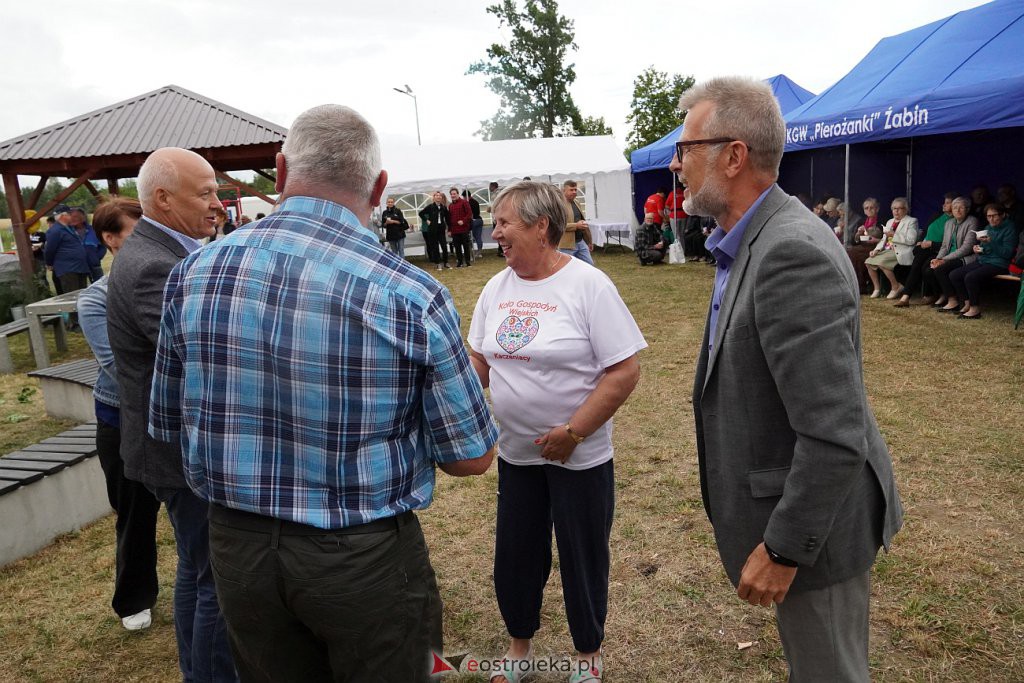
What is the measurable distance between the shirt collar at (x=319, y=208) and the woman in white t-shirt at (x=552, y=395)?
0.99m

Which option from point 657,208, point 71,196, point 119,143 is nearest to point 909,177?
point 657,208

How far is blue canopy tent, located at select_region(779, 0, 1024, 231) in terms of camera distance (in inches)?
307

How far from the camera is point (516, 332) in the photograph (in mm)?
2494

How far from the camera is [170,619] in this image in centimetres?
334

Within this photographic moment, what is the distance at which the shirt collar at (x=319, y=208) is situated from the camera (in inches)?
61.0

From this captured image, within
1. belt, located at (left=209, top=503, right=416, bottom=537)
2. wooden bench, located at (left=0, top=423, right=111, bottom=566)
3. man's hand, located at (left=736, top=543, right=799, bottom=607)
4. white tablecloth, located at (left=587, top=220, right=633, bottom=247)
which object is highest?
belt, located at (left=209, top=503, right=416, bottom=537)

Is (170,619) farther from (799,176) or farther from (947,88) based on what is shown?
(799,176)

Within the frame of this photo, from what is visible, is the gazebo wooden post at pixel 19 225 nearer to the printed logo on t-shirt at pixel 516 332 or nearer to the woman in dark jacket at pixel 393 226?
the woman in dark jacket at pixel 393 226

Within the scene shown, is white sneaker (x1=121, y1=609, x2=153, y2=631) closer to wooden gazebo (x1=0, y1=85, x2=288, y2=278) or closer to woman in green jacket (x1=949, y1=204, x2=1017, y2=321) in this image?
woman in green jacket (x1=949, y1=204, x2=1017, y2=321)

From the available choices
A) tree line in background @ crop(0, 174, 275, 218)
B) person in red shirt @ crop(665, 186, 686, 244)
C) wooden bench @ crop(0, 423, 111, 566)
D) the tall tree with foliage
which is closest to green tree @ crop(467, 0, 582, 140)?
the tall tree with foliage

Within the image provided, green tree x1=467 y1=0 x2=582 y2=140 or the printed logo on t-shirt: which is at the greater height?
green tree x1=467 y1=0 x2=582 y2=140

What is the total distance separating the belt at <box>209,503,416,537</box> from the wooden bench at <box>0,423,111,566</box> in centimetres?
302

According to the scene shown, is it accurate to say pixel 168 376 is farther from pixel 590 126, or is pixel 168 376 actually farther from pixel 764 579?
pixel 590 126

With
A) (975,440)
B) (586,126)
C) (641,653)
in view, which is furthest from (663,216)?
(586,126)
